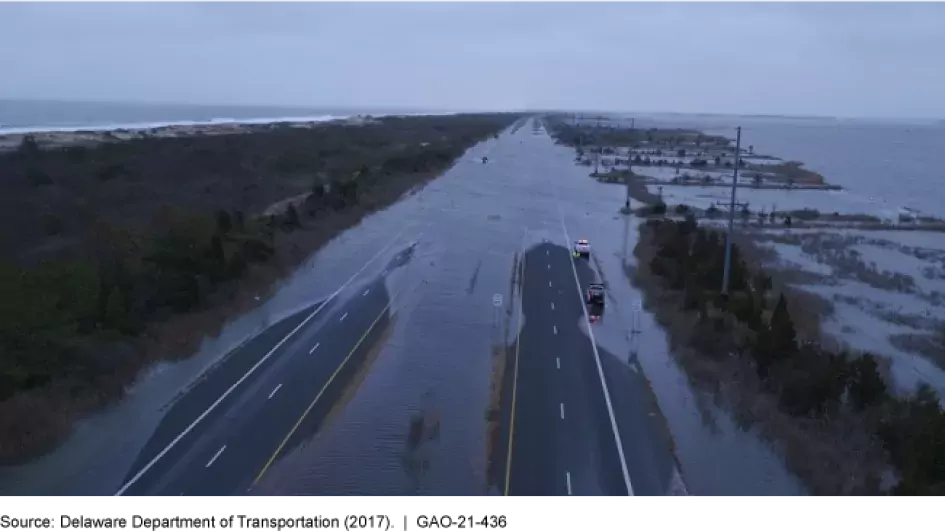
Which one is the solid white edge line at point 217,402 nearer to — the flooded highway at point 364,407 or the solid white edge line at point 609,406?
the flooded highway at point 364,407

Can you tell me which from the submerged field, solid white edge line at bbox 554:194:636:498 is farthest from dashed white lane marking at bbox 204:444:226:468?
the submerged field

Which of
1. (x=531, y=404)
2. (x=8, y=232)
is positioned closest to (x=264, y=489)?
(x=531, y=404)

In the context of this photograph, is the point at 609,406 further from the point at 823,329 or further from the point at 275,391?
the point at 823,329

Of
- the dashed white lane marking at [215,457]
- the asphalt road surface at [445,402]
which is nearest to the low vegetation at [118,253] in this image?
the asphalt road surface at [445,402]

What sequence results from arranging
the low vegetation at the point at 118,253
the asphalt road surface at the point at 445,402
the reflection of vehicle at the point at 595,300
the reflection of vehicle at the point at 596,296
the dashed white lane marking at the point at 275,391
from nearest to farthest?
the asphalt road surface at the point at 445,402 → the low vegetation at the point at 118,253 → the dashed white lane marking at the point at 275,391 → the reflection of vehicle at the point at 595,300 → the reflection of vehicle at the point at 596,296

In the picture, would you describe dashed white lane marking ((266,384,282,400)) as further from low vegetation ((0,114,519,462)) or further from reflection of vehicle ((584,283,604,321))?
reflection of vehicle ((584,283,604,321))

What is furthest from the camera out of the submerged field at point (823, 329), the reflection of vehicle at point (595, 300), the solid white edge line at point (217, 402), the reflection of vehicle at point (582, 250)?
the reflection of vehicle at point (582, 250)

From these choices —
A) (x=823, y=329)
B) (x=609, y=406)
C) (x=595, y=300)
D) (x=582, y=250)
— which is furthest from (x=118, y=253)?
(x=823, y=329)
